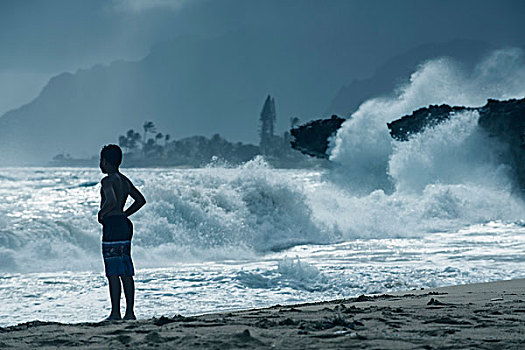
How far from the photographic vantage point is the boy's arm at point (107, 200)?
6.09 metres

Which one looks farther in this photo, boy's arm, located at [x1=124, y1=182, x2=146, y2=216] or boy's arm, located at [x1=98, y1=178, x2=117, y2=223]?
boy's arm, located at [x1=124, y1=182, x2=146, y2=216]

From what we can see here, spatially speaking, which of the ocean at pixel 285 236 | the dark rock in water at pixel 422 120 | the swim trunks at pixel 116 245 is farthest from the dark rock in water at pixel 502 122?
the swim trunks at pixel 116 245

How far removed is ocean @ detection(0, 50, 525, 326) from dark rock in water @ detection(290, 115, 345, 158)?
1713mm

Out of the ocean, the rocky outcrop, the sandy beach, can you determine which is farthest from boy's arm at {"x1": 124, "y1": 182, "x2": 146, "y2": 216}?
the rocky outcrop

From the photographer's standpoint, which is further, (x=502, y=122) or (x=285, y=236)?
(x=502, y=122)

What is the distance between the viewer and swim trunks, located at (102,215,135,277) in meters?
6.12

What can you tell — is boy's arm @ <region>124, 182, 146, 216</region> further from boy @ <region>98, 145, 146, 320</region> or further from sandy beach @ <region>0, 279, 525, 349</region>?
sandy beach @ <region>0, 279, 525, 349</region>

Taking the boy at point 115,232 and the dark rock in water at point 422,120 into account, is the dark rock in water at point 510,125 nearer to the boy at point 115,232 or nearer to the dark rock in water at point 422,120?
the dark rock in water at point 422,120

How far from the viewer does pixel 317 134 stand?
36656mm

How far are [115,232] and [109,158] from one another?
0.66m

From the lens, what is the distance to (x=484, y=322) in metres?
4.92

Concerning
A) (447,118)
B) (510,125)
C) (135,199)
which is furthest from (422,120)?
(135,199)

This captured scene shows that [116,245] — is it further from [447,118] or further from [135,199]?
[447,118]

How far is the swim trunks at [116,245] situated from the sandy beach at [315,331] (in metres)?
0.71
